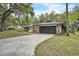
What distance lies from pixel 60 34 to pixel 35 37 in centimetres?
53

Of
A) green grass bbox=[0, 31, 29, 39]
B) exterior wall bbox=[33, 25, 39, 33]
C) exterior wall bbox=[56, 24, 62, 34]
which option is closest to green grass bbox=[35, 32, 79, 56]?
exterior wall bbox=[56, 24, 62, 34]

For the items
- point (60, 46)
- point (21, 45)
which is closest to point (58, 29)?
point (60, 46)

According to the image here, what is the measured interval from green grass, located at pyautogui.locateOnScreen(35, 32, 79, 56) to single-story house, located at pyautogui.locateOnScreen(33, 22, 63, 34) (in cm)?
15

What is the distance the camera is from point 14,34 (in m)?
3.85

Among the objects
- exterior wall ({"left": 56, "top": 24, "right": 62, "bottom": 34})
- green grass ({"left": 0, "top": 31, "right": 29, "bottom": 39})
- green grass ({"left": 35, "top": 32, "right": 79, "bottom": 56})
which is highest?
exterior wall ({"left": 56, "top": 24, "right": 62, "bottom": 34})

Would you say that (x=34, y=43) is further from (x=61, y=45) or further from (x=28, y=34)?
(x=61, y=45)

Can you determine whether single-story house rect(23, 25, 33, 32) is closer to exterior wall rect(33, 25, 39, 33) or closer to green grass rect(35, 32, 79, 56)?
exterior wall rect(33, 25, 39, 33)

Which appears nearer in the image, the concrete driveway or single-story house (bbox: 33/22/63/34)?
the concrete driveway

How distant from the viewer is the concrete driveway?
12.0 feet

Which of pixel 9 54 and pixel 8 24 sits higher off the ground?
pixel 8 24

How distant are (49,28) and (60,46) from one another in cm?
47

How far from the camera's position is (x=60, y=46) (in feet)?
12.2

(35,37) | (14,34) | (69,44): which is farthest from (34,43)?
(69,44)

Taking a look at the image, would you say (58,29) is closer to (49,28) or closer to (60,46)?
(49,28)
